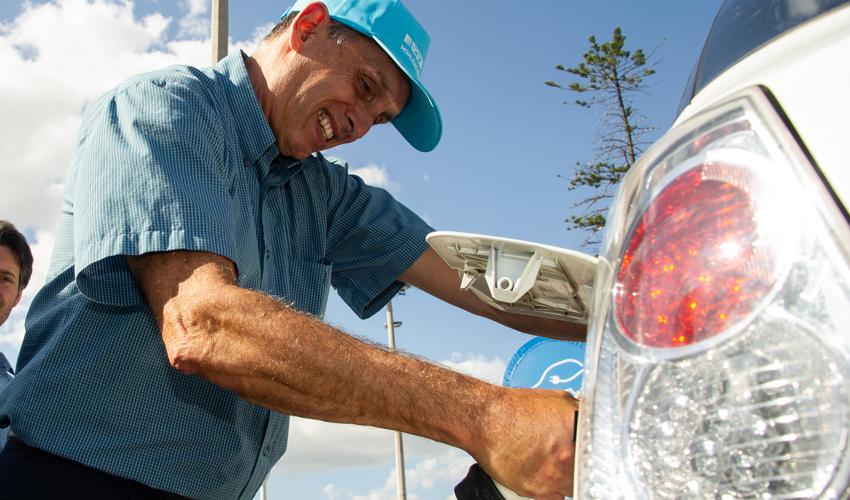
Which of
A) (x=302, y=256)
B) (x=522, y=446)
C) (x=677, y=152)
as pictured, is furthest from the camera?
(x=302, y=256)

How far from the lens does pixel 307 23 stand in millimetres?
2582

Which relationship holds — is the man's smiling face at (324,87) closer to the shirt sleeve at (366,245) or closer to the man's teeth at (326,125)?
the man's teeth at (326,125)

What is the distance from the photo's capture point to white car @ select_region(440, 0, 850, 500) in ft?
2.11

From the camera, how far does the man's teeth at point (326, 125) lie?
8.59 ft

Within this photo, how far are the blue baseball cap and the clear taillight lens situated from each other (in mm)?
1923

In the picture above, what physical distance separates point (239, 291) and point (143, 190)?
39cm

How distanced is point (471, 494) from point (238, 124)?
1449mm

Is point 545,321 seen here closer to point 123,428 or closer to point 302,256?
point 302,256

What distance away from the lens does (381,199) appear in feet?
9.84

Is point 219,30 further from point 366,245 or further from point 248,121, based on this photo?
point 248,121

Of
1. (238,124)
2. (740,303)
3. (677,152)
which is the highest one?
(238,124)

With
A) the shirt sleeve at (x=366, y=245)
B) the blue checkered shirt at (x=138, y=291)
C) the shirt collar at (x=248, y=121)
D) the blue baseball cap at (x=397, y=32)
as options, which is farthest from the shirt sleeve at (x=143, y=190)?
the shirt sleeve at (x=366, y=245)

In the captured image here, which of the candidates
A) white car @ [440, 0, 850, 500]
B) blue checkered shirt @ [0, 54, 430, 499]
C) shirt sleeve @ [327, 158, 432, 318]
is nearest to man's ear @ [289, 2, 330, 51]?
blue checkered shirt @ [0, 54, 430, 499]

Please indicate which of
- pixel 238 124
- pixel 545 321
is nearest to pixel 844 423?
pixel 545 321
